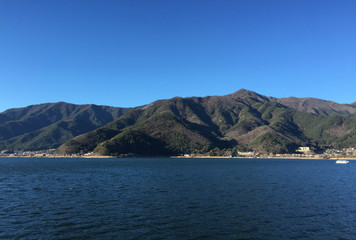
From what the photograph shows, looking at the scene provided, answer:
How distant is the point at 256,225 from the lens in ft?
133

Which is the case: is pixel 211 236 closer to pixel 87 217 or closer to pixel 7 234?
pixel 87 217

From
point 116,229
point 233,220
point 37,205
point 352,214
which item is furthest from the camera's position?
point 37,205

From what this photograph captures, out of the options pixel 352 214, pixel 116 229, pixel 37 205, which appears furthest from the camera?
pixel 37 205

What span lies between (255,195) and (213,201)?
47.1ft

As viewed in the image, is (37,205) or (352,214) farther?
(37,205)

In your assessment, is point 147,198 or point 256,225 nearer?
point 256,225

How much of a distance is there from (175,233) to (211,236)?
197 inches

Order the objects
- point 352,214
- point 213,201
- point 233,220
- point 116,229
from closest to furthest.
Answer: point 116,229 < point 233,220 < point 352,214 < point 213,201

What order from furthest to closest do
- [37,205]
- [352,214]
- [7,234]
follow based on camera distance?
[37,205]
[352,214]
[7,234]

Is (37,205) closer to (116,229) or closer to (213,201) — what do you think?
(116,229)

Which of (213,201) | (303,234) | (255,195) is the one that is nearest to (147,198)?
(213,201)

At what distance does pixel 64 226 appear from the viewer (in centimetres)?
3897

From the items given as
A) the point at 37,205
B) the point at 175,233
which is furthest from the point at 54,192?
the point at 175,233

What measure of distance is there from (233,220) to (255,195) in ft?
83.2
